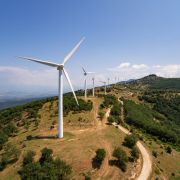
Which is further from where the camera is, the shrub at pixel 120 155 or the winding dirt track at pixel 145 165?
the shrub at pixel 120 155

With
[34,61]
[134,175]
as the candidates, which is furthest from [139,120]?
[34,61]

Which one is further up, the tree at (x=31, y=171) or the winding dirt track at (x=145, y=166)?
the tree at (x=31, y=171)

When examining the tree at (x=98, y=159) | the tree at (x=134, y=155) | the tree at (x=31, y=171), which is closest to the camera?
the tree at (x=31, y=171)

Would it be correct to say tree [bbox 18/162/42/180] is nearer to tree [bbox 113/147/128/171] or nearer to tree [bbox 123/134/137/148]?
tree [bbox 113/147/128/171]

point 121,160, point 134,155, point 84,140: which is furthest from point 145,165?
point 84,140

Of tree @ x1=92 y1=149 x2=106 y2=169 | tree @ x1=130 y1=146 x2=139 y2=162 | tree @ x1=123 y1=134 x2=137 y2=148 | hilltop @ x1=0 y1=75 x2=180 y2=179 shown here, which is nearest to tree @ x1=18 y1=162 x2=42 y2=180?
hilltop @ x1=0 y1=75 x2=180 y2=179

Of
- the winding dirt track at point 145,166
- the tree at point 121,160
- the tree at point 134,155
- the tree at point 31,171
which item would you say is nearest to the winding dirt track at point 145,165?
the winding dirt track at point 145,166

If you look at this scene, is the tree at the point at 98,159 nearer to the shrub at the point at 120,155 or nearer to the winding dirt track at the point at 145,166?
the shrub at the point at 120,155

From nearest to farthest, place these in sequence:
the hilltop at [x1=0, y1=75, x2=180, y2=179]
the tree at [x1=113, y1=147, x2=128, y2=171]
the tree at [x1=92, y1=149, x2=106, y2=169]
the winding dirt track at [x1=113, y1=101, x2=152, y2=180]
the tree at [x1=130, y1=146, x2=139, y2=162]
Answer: the winding dirt track at [x1=113, y1=101, x2=152, y2=180], the tree at [x1=92, y1=149, x2=106, y2=169], the hilltop at [x1=0, y1=75, x2=180, y2=179], the tree at [x1=113, y1=147, x2=128, y2=171], the tree at [x1=130, y1=146, x2=139, y2=162]

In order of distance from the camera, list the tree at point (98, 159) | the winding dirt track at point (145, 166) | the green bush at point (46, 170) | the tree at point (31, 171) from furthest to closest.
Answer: the tree at point (98, 159), the winding dirt track at point (145, 166), the tree at point (31, 171), the green bush at point (46, 170)

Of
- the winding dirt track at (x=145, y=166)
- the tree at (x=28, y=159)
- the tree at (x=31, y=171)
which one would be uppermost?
the tree at (x=28, y=159)

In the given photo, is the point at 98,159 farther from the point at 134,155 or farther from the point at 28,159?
the point at 28,159

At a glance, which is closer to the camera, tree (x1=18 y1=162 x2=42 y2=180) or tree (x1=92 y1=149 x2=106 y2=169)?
tree (x1=18 y1=162 x2=42 y2=180)
